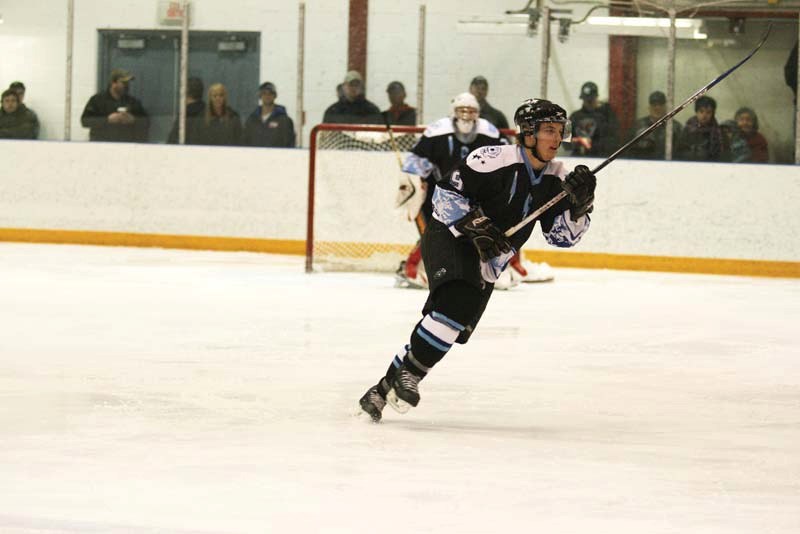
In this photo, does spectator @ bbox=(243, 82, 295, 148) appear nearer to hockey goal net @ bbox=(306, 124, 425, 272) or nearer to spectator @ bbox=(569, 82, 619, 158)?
hockey goal net @ bbox=(306, 124, 425, 272)

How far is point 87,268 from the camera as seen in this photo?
878 cm

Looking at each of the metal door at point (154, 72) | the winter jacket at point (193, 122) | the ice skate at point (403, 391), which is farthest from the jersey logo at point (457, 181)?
the metal door at point (154, 72)

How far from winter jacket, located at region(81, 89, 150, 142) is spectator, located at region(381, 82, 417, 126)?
6.32 feet

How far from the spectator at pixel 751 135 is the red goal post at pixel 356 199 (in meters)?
1.74

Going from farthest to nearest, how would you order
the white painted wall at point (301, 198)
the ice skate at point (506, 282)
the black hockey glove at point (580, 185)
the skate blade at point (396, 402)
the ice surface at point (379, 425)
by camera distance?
the white painted wall at point (301, 198) → the ice skate at point (506, 282) → the skate blade at point (396, 402) → the black hockey glove at point (580, 185) → the ice surface at point (379, 425)

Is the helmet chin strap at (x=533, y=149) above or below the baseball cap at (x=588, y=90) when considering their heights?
below

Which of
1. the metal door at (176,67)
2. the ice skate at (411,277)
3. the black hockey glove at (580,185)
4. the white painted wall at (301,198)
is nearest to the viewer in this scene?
the black hockey glove at (580,185)

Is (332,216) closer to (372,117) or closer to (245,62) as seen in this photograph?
(372,117)

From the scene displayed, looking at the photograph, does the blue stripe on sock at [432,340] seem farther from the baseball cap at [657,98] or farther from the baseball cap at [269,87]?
the baseball cap at [269,87]

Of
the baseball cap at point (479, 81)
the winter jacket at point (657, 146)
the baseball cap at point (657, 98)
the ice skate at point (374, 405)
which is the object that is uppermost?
the baseball cap at point (479, 81)

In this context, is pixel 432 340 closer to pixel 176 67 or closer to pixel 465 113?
pixel 465 113

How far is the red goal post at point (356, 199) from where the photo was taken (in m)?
9.29

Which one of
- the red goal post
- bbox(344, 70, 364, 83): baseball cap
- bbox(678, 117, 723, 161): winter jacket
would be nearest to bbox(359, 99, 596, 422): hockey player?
the red goal post

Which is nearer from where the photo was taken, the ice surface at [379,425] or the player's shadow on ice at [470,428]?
the ice surface at [379,425]
